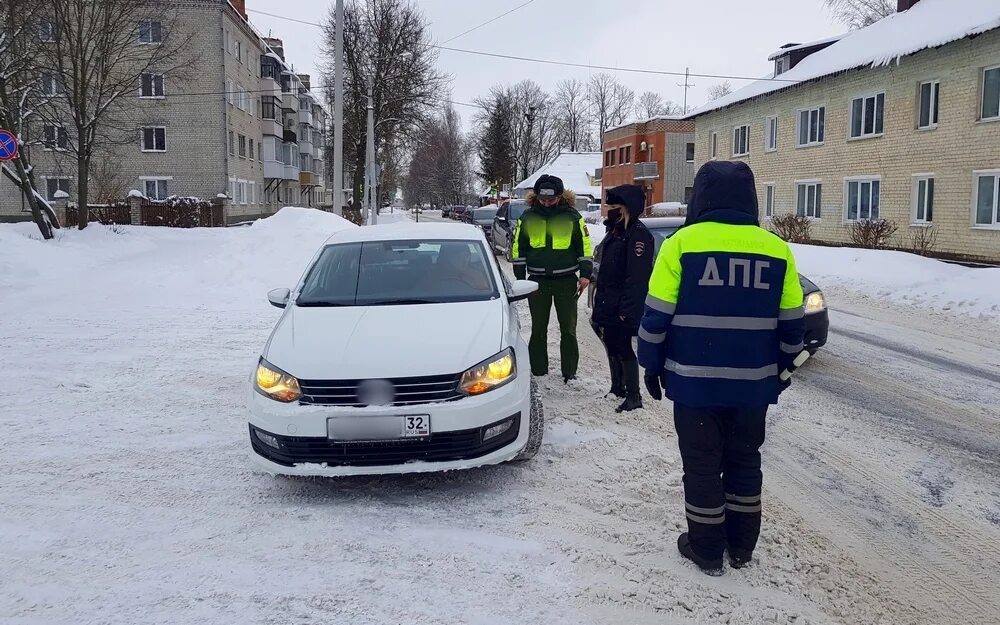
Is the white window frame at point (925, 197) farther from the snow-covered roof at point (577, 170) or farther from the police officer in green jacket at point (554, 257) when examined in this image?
the snow-covered roof at point (577, 170)

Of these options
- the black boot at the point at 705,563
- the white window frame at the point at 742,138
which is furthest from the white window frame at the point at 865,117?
the black boot at the point at 705,563

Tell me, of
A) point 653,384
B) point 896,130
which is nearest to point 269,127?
point 896,130

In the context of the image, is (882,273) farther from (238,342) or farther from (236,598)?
(236,598)

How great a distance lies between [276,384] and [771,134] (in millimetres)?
31395

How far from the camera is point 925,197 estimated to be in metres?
22.8

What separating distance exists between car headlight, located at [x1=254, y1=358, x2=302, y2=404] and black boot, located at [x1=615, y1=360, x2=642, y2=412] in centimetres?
292

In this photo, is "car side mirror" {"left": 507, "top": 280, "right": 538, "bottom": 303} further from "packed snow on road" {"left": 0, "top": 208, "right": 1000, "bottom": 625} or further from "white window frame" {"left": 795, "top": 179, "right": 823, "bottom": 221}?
"white window frame" {"left": 795, "top": 179, "right": 823, "bottom": 221}

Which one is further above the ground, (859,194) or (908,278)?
(859,194)

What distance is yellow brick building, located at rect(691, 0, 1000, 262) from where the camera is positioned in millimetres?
20486

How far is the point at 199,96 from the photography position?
1625 inches

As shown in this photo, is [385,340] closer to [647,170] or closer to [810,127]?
[810,127]

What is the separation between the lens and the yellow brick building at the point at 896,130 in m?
20.5

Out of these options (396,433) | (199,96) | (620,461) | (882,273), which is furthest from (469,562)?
(199,96)

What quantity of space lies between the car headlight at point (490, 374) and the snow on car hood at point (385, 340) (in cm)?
5
